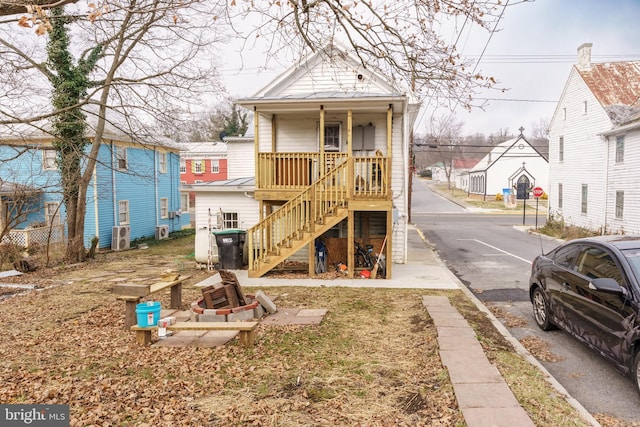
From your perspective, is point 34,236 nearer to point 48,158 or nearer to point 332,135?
point 48,158

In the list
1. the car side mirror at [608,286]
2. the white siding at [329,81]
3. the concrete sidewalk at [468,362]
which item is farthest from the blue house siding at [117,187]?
the car side mirror at [608,286]

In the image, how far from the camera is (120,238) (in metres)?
21.0

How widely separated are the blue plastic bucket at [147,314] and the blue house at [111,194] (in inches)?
504

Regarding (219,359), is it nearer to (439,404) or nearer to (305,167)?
(439,404)

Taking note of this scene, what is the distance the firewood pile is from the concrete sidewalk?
3.20 m

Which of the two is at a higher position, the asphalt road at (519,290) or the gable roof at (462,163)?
the gable roof at (462,163)

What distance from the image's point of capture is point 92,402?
4.36 meters

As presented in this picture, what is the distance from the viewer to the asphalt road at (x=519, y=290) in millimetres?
4836

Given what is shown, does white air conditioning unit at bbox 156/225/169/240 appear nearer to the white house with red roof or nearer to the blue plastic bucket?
the blue plastic bucket

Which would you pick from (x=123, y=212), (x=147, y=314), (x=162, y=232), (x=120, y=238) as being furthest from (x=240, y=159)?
(x=147, y=314)

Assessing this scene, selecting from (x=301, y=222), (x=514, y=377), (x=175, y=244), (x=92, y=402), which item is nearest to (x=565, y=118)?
(x=301, y=222)

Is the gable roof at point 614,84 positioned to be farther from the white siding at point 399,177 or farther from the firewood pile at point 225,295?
the firewood pile at point 225,295

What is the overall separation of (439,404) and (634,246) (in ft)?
10.7

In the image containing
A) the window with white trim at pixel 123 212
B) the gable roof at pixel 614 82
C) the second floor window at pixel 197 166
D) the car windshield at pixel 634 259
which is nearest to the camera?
the car windshield at pixel 634 259
